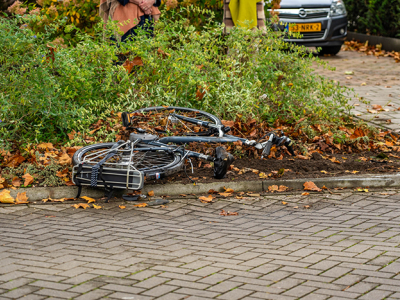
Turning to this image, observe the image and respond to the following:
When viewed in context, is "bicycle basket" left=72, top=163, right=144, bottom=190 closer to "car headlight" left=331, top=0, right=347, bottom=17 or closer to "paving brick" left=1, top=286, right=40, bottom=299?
"paving brick" left=1, top=286, right=40, bottom=299

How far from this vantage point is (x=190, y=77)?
290 inches

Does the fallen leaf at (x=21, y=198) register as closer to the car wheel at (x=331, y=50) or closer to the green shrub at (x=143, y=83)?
the green shrub at (x=143, y=83)

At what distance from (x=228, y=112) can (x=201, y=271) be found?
379 cm

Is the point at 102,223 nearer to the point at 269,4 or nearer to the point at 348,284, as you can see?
the point at 348,284

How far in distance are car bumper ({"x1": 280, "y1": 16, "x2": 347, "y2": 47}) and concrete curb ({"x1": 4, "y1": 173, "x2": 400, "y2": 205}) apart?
9153 mm

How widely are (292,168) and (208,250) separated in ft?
7.64

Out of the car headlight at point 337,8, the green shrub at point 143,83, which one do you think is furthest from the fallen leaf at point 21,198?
the car headlight at point 337,8

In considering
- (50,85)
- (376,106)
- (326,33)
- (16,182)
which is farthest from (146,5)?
(326,33)

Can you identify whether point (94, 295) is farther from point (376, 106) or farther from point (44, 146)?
point (376, 106)

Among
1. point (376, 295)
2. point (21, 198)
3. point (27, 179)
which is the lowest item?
point (376, 295)

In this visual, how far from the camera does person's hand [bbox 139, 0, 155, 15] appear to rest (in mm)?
8609

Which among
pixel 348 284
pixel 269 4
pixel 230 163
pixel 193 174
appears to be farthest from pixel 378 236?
pixel 269 4

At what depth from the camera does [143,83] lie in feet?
25.4

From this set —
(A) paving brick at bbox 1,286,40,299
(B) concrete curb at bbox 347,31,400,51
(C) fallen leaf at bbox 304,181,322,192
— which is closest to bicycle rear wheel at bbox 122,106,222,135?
(C) fallen leaf at bbox 304,181,322,192
